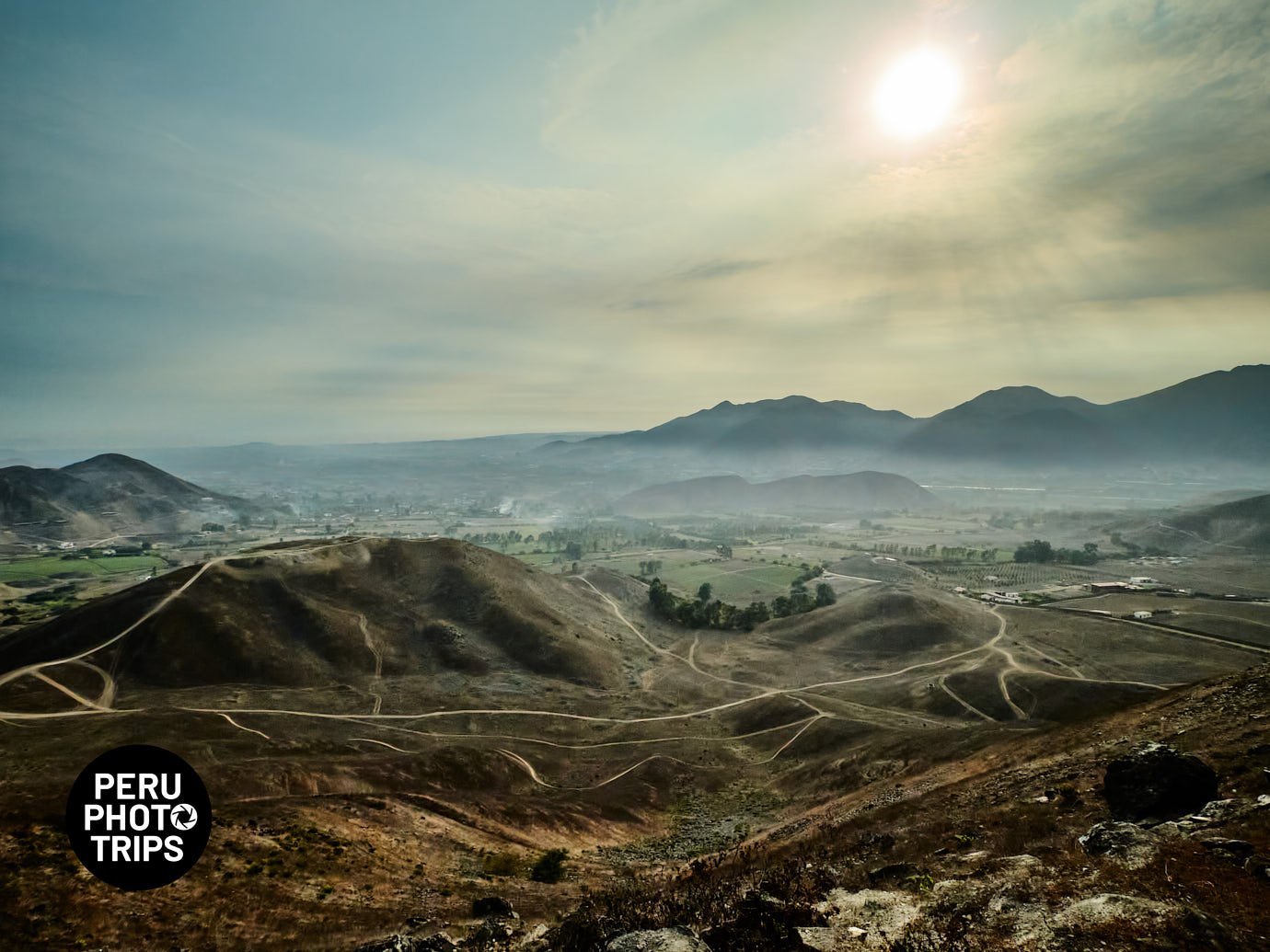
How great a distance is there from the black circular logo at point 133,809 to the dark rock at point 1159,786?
3692 centimetres

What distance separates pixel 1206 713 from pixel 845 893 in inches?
1245

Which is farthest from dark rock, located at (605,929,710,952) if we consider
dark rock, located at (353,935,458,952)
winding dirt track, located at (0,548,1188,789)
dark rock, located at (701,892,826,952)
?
winding dirt track, located at (0,548,1188,789)

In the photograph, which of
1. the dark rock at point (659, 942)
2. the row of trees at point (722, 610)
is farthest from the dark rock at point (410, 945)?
the row of trees at point (722, 610)

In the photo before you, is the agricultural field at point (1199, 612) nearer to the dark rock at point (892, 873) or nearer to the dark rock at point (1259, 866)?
the dark rock at point (1259, 866)

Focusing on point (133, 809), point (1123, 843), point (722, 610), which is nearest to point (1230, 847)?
point (1123, 843)

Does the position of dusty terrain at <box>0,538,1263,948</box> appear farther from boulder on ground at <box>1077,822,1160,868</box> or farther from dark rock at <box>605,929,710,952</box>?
boulder on ground at <box>1077,822,1160,868</box>

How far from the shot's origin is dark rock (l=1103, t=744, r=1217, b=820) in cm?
2411

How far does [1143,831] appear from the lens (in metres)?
21.6

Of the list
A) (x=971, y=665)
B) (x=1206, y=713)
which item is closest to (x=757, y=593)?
(x=971, y=665)

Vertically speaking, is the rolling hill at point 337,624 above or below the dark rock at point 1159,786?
below

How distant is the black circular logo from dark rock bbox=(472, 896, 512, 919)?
12296mm

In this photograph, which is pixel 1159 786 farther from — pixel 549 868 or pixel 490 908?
pixel 549 868

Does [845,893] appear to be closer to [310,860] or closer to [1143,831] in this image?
[1143,831]

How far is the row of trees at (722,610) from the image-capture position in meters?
138
